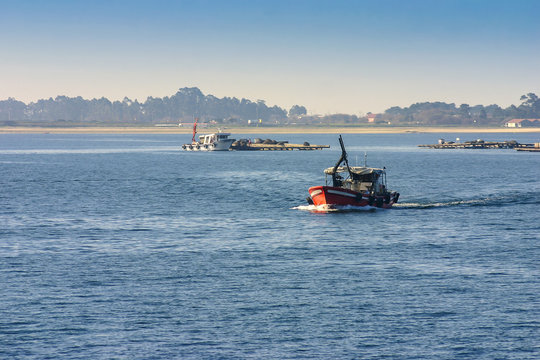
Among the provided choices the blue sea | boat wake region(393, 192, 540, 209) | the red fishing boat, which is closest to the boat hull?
the red fishing boat

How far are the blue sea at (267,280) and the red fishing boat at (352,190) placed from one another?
5.84 ft

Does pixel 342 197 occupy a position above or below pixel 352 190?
below

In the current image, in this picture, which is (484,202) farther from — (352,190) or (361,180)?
(352,190)

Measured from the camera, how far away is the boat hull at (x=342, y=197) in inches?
3056

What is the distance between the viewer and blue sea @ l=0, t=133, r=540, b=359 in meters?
33.7

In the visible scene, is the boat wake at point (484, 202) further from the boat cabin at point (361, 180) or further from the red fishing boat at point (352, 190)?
the boat cabin at point (361, 180)

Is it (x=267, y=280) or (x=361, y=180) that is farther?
(x=361, y=180)

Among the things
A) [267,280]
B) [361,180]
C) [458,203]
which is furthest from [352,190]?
[267,280]

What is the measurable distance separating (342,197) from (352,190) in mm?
2312

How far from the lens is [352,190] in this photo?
79812mm

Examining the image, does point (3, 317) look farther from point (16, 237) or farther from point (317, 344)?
point (16, 237)

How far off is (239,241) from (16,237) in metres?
20.1

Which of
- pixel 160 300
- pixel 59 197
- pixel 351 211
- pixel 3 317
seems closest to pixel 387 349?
pixel 160 300

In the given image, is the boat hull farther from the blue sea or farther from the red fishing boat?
the blue sea
